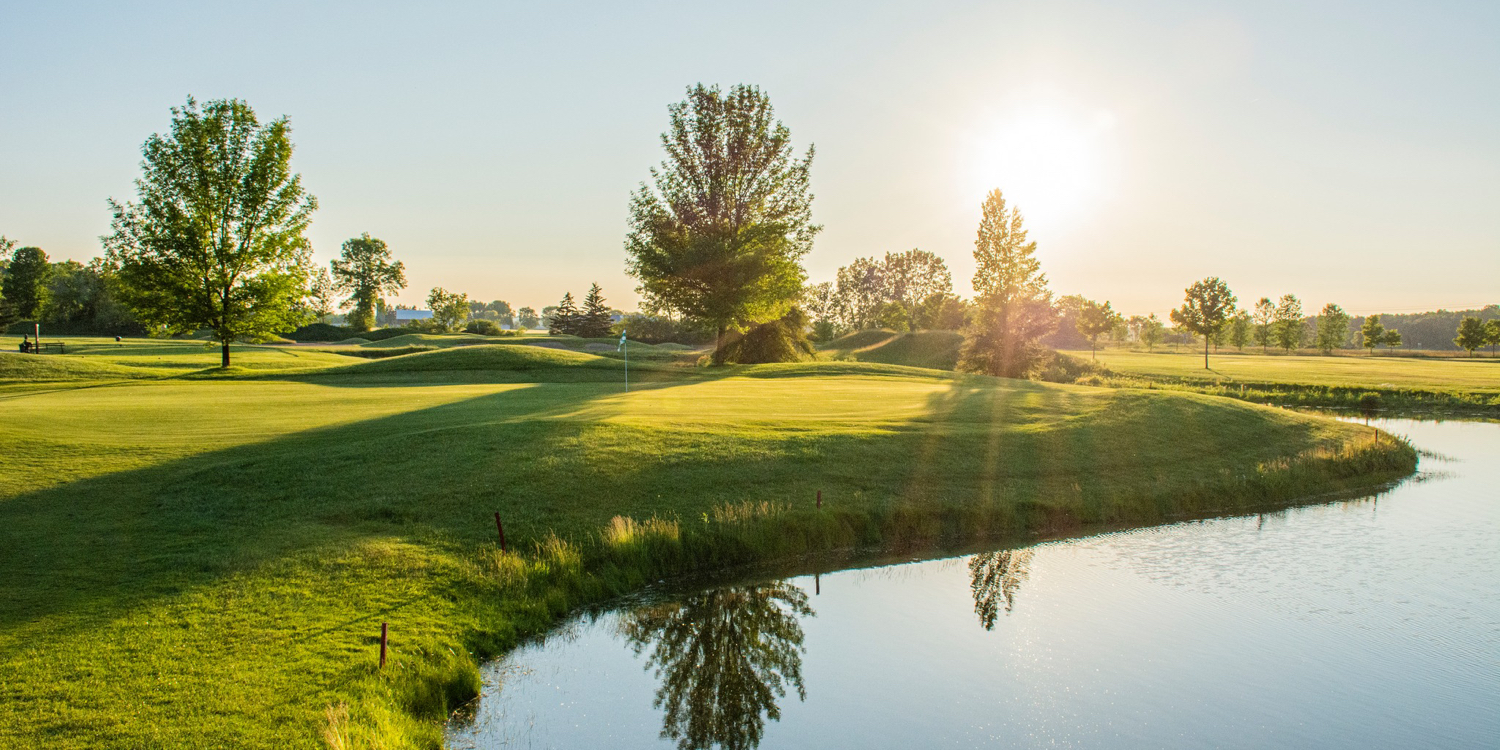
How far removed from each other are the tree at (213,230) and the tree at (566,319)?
5620cm

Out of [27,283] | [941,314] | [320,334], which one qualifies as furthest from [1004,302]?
[27,283]

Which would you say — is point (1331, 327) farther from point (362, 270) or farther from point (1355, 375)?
point (362, 270)

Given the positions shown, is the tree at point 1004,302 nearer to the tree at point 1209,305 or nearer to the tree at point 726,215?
the tree at point 726,215

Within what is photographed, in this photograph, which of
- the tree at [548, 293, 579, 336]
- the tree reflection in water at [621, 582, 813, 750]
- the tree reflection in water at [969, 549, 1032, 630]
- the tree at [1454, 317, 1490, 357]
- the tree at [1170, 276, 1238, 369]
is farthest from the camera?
the tree at [548, 293, 579, 336]

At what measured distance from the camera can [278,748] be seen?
6742 mm

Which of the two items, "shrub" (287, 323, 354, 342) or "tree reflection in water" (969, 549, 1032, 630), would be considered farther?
"shrub" (287, 323, 354, 342)

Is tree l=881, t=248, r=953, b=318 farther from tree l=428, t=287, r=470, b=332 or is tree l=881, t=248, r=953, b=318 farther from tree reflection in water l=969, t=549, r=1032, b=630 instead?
tree reflection in water l=969, t=549, r=1032, b=630

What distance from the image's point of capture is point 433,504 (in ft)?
45.7

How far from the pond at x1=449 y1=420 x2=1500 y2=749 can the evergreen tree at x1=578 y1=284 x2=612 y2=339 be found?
7937 centimetres

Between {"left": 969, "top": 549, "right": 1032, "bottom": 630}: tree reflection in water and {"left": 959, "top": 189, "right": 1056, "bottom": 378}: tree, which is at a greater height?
{"left": 959, "top": 189, "right": 1056, "bottom": 378}: tree

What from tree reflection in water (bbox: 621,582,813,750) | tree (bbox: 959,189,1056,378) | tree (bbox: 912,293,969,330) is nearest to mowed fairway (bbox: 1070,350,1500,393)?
tree (bbox: 959,189,1056,378)

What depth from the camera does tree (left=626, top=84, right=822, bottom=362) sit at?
41.5 meters

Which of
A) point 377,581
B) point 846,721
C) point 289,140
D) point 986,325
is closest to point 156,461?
point 377,581

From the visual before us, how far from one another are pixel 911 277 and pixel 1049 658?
11453 centimetres
